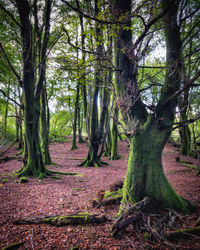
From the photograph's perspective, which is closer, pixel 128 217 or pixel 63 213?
pixel 128 217

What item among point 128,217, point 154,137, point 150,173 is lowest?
point 128,217

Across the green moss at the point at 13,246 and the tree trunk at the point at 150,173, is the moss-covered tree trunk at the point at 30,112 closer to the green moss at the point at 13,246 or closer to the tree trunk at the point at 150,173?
the green moss at the point at 13,246

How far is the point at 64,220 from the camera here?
10.6 feet

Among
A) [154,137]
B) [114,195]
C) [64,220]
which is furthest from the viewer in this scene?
[114,195]

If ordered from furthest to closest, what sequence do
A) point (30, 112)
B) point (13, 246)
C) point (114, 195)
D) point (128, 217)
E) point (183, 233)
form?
point (30, 112) < point (114, 195) < point (128, 217) < point (183, 233) < point (13, 246)

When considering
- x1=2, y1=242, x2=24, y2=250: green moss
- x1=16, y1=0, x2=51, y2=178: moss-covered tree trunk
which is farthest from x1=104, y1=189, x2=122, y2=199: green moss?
x1=16, y1=0, x2=51, y2=178: moss-covered tree trunk

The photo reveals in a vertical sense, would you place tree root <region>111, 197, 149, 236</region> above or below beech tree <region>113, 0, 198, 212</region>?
below

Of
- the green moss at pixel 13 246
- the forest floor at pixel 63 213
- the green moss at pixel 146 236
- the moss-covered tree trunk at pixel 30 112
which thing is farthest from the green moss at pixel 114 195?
the moss-covered tree trunk at pixel 30 112

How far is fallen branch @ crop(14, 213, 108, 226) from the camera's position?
3.19m

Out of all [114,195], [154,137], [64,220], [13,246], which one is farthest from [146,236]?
[13,246]

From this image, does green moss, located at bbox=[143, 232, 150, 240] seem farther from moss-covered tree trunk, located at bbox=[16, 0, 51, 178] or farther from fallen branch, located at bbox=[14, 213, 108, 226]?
moss-covered tree trunk, located at bbox=[16, 0, 51, 178]

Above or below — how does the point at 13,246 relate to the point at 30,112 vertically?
below

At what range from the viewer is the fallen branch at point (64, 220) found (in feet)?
10.5

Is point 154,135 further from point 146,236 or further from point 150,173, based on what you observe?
point 146,236
